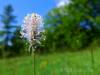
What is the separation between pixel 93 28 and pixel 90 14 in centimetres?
306

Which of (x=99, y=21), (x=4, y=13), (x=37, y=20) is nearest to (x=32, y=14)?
(x=37, y=20)

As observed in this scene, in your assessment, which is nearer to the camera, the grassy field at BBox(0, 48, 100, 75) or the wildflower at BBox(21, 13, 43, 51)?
the wildflower at BBox(21, 13, 43, 51)

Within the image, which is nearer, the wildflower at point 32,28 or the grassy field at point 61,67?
the wildflower at point 32,28

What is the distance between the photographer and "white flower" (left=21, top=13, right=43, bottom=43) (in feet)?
15.2

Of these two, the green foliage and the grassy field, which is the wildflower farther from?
the green foliage

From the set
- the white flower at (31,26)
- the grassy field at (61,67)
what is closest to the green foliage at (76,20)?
the grassy field at (61,67)

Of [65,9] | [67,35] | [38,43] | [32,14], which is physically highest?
[65,9]

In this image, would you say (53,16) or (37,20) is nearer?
(37,20)

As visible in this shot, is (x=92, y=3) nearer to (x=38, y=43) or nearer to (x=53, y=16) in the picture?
(x=53, y=16)

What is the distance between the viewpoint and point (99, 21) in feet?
161

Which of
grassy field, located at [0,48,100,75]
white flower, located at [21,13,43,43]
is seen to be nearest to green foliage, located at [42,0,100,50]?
grassy field, located at [0,48,100,75]

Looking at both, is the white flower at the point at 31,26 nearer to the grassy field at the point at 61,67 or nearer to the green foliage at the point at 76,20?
the grassy field at the point at 61,67

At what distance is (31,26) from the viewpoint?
4.67 metres

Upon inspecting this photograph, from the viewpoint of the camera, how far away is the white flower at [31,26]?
4.64 metres
